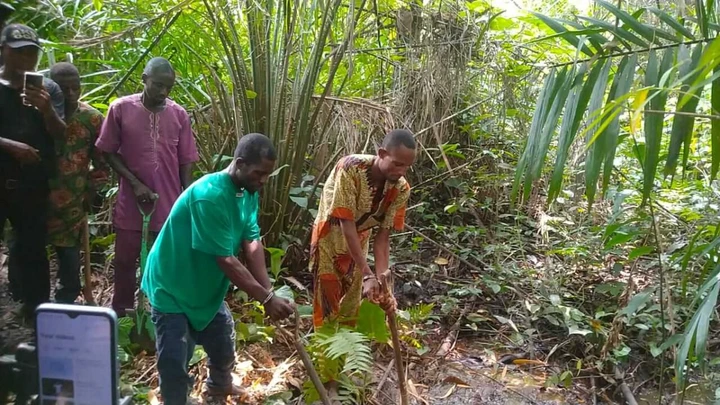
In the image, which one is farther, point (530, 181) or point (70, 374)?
point (530, 181)

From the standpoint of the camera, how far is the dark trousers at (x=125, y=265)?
3.19 meters

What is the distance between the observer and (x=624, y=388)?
3.30 metres

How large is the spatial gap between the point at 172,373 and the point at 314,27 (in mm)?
2489

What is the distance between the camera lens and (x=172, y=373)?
2.38 meters

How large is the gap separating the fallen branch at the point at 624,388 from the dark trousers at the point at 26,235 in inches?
115

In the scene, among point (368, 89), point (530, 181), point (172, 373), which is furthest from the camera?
point (368, 89)

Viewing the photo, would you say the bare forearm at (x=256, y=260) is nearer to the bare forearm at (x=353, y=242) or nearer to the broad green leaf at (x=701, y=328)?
the bare forearm at (x=353, y=242)

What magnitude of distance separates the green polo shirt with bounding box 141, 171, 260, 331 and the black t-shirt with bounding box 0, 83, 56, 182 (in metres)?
0.55

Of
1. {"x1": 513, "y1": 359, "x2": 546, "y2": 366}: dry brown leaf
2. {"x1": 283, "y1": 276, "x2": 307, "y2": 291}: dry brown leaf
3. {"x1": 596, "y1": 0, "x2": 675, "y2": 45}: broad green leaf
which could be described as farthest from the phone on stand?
{"x1": 513, "y1": 359, "x2": 546, "y2": 366}: dry brown leaf

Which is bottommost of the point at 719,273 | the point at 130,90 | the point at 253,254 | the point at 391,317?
the point at 391,317

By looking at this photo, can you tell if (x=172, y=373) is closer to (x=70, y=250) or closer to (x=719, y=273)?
(x=70, y=250)

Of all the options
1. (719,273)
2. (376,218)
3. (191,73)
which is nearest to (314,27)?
(191,73)

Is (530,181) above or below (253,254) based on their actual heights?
above

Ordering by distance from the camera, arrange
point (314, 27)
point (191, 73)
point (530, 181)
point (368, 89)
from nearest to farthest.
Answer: point (530, 181) → point (314, 27) → point (191, 73) → point (368, 89)
